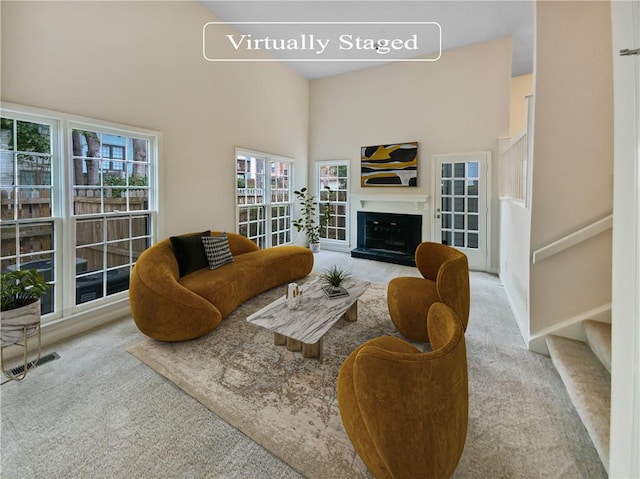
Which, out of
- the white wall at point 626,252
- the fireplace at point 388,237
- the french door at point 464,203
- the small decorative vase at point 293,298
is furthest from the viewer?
the fireplace at point 388,237

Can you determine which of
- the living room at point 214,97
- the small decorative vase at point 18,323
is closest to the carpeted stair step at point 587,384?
the living room at point 214,97

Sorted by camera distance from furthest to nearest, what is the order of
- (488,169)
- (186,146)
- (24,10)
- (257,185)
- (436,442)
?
(257,185) → (488,169) → (186,146) → (24,10) → (436,442)

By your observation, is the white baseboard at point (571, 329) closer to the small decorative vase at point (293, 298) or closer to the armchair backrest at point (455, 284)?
the armchair backrest at point (455, 284)

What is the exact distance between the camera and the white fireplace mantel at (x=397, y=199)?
549cm

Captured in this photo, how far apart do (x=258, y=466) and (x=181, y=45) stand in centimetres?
458

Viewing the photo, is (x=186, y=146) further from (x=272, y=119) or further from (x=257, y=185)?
(x=272, y=119)

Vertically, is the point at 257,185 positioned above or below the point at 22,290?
above

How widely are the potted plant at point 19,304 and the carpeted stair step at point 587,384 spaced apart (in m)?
3.64

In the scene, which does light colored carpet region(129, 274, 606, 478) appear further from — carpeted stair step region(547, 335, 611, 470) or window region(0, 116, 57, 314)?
window region(0, 116, 57, 314)

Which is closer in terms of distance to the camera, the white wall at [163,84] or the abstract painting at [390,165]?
the white wall at [163,84]

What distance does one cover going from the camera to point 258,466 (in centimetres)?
144

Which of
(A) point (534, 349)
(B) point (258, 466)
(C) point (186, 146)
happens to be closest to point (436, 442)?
(B) point (258, 466)

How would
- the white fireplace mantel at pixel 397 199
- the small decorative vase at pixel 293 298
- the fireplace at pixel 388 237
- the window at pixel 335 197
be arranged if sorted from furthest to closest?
1. the window at pixel 335 197
2. the fireplace at pixel 388 237
3. the white fireplace mantel at pixel 397 199
4. the small decorative vase at pixel 293 298

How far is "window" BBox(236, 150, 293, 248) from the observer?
5008mm
